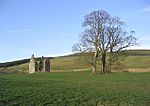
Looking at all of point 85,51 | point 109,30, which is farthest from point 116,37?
point 85,51

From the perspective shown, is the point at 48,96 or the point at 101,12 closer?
the point at 48,96

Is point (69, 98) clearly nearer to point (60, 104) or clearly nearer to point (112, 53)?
point (60, 104)

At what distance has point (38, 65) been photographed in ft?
238

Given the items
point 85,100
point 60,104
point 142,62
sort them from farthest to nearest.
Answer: point 142,62, point 85,100, point 60,104

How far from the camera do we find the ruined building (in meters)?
71.2

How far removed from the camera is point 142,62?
290 feet

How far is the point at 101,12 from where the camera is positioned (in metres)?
65.1

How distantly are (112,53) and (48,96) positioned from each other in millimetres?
43956

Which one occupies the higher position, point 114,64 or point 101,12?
point 101,12

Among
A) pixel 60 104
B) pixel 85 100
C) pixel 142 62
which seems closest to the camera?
pixel 60 104

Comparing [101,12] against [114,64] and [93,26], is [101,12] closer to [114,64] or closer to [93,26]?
[93,26]

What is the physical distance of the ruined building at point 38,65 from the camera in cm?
7125

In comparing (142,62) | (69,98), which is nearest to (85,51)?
(142,62)

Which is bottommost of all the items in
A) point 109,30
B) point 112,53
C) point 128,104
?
point 128,104
